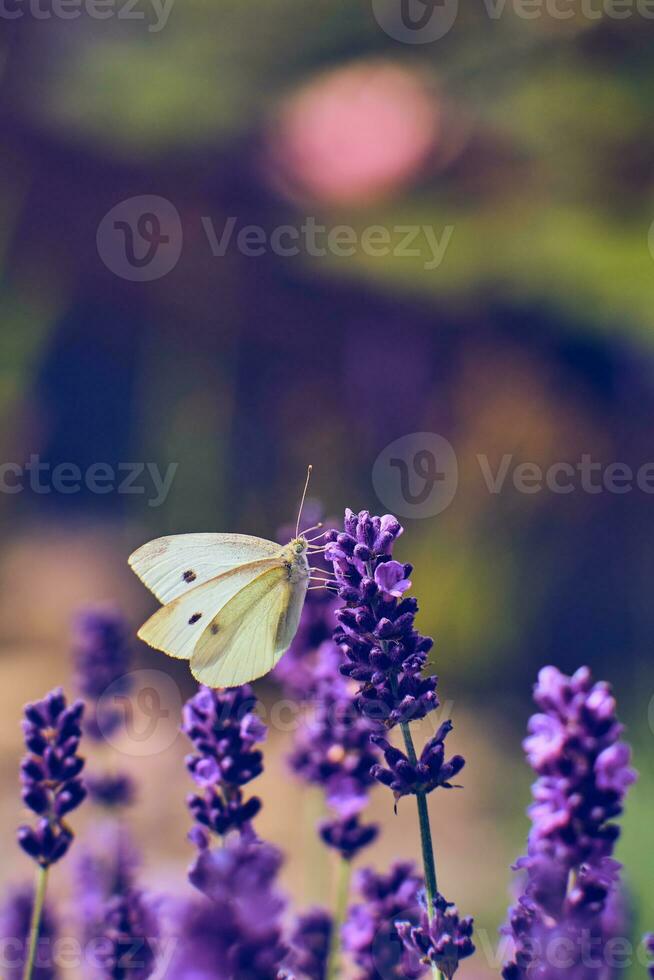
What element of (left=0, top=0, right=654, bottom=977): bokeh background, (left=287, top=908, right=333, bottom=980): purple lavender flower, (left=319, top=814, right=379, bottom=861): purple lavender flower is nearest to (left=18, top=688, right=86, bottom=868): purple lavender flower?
(left=287, top=908, right=333, bottom=980): purple lavender flower

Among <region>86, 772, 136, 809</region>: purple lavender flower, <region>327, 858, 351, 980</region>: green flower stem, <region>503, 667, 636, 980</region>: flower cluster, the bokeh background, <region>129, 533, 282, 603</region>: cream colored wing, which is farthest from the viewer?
the bokeh background

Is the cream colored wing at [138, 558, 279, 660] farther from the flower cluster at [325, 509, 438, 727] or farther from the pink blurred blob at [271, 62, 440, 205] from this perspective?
the pink blurred blob at [271, 62, 440, 205]

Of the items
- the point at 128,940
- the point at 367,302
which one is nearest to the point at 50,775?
the point at 128,940

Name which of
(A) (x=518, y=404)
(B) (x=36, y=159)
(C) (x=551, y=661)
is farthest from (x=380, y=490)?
(B) (x=36, y=159)

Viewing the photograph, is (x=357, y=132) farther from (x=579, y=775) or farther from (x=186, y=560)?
(x=579, y=775)

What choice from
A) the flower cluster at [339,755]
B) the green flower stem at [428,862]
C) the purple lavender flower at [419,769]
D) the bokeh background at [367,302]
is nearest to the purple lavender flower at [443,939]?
the green flower stem at [428,862]

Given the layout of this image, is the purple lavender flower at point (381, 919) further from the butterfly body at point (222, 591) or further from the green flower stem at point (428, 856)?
the butterfly body at point (222, 591)

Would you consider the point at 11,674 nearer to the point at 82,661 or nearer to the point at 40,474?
the point at 40,474
